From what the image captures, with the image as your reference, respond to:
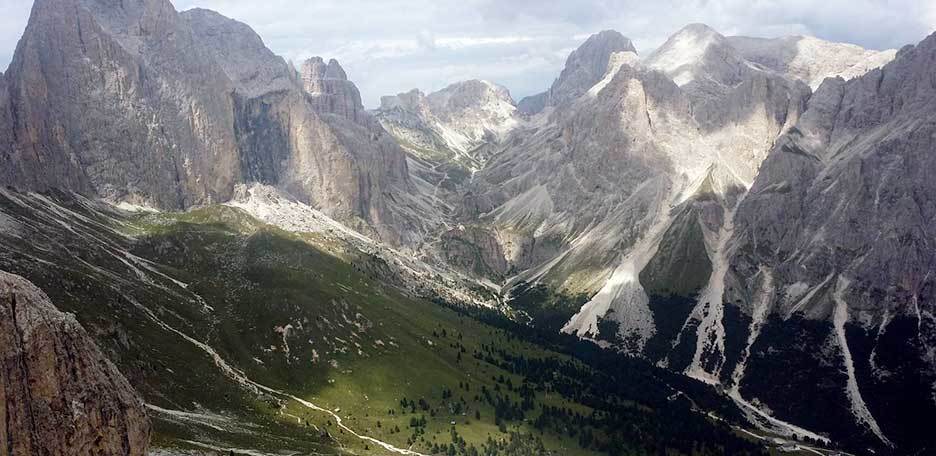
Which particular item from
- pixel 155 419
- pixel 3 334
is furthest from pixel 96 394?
pixel 155 419

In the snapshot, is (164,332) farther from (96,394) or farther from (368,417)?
(96,394)

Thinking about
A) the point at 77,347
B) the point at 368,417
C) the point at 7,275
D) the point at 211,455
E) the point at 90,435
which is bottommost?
the point at 368,417

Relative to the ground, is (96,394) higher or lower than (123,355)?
higher

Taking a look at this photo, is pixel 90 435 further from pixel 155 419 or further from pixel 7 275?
pixel 155 419

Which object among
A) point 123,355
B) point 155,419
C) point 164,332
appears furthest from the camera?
point 164,332

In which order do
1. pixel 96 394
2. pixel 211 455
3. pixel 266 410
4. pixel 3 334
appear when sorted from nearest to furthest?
pixel 3 334, pixel 96 394, pixel 211 455, pixel 266 410

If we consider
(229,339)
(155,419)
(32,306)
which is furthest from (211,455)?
(229,339)

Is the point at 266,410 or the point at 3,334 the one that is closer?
the point at 3,334
